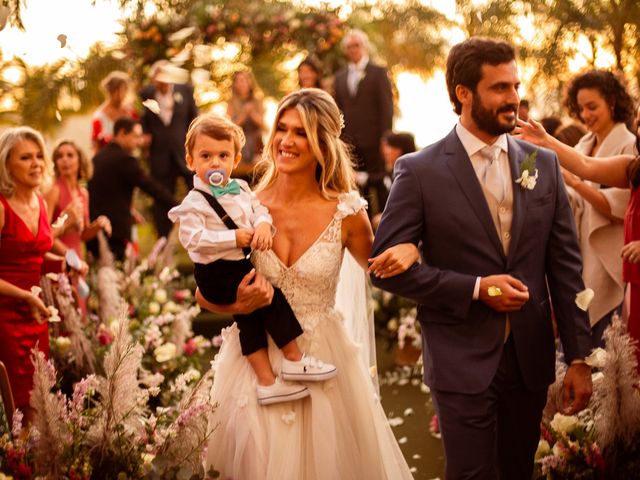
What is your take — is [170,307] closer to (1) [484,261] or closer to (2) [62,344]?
(2) [62,344]

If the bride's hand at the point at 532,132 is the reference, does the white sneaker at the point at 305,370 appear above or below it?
below

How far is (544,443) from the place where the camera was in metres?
4.30

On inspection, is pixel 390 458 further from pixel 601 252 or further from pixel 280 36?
pixel 280 36

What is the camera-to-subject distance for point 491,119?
364 centimetres

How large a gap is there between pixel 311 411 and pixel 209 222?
0.81m

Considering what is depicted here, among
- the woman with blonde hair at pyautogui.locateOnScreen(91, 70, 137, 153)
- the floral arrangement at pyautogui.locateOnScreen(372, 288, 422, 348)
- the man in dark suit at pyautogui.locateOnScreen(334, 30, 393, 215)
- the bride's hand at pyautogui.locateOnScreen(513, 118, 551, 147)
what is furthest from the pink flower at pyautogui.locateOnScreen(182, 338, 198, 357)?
the man in dark suit at pyautogui.locateOnScreen(334, 30, 393, 215)

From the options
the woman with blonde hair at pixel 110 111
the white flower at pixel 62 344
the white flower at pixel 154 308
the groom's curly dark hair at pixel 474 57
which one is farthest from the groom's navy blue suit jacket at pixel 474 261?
the woman with blonde hair at pixel 110 111

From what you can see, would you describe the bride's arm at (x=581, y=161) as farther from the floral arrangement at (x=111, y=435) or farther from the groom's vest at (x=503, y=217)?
the floral arrangement at (x=111, y=435)

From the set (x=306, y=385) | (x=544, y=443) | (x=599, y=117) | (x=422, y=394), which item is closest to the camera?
(x=306, y=385)

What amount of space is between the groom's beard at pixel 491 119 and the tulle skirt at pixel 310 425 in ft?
3.15

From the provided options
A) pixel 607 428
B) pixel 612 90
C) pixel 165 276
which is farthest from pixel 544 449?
pixel 165 276

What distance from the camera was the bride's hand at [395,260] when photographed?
11.6 ft

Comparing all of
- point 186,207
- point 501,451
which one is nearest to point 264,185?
point 186,207

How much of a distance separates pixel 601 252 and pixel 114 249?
168 inches
